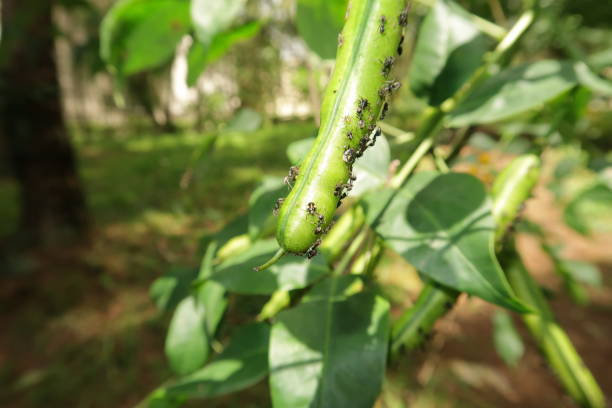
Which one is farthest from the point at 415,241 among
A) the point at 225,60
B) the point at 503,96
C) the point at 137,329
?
the point at 225,60

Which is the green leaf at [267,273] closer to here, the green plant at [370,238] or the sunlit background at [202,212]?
the green plant at [370,238]

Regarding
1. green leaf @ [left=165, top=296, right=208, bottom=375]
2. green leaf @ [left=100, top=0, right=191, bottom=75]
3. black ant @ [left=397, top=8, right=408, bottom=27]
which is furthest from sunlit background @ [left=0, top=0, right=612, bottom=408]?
black ant @ [left=397, top=8, right=408, bottom=27]

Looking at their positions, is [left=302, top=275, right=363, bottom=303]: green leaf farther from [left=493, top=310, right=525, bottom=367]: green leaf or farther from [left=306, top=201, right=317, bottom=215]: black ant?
[left=493, top=310, right=525, bottom=367]: green leaf

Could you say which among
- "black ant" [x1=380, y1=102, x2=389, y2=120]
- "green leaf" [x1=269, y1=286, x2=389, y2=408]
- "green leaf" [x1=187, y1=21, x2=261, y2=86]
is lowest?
"green leaf" [x1=269, y1=286, x2=389, y2=408]

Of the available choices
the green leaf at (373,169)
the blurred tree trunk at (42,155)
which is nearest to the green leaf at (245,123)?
the green leaf at (373,169)

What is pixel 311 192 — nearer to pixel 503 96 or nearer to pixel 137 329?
pixel 503 96

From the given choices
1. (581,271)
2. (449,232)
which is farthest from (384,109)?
(581,271)
